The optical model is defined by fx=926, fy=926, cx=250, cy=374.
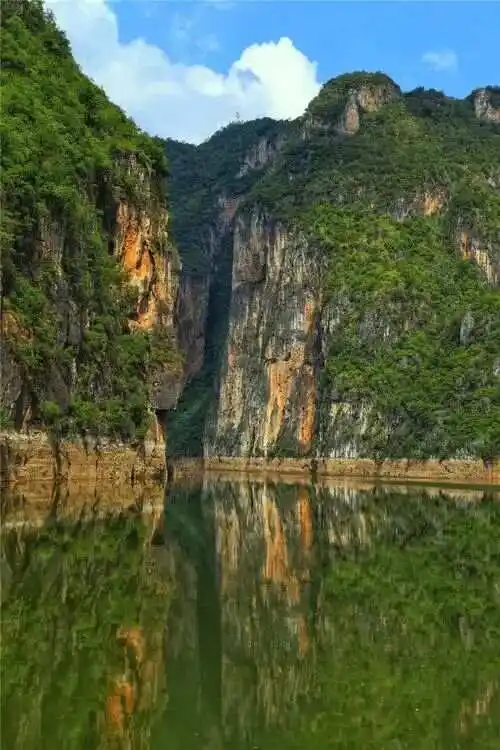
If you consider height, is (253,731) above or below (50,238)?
below

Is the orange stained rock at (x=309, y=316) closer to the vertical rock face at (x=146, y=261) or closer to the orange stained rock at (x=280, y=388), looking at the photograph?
the orange stained rock at (x=280, y=388)

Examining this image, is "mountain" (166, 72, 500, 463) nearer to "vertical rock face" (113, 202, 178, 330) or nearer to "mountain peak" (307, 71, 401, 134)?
"mountain peak" (307, 71, 401, 134)

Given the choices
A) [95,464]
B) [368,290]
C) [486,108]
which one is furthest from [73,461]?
[486,108]

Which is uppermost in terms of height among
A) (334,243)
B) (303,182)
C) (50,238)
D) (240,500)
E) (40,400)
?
(303,182)

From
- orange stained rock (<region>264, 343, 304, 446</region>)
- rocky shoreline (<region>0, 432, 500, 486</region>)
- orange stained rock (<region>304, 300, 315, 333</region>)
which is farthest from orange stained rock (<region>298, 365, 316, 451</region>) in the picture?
rocky shoreline (<region>0, 432, 500, 486</region>)

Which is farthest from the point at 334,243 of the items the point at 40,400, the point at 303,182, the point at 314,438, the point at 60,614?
the point at 60,614

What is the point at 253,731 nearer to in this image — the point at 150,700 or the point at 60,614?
the point at 150,700
